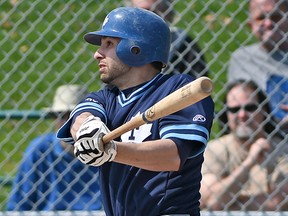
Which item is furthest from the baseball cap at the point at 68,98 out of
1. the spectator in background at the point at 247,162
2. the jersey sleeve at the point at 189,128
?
the jersey sleeve at the point at 189,128

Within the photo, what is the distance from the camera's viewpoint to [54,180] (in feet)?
17.3

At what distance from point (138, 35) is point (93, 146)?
2.00 feet

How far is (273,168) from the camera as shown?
512 cm

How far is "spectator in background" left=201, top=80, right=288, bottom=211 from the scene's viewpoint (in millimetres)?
5109

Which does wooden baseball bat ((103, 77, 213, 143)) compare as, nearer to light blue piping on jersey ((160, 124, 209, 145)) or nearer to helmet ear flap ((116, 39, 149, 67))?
light blue piping on jersey ((160, 124, 209, 145))

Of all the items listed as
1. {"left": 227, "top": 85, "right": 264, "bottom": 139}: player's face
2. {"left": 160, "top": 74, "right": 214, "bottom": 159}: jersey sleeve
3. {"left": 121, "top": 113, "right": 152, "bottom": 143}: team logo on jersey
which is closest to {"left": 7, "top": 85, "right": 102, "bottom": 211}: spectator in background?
{"left": 227, "top": 85, "right": 264, "bottom": 139}: player's face

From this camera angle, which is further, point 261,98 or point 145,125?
point 261,98

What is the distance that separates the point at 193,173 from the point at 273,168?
1.82 meters

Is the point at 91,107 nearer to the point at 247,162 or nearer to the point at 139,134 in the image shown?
the point at 139,134

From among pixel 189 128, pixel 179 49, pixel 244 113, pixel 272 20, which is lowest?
pixel 244 113

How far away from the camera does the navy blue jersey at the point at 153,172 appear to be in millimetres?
3295

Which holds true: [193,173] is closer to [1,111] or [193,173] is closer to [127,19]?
[127,19]

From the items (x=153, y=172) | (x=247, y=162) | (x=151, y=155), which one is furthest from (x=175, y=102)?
(x=247, y=162)

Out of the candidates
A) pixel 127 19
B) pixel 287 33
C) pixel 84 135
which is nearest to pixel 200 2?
pixel 287 33
